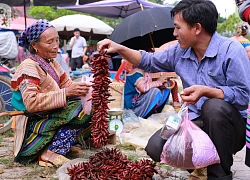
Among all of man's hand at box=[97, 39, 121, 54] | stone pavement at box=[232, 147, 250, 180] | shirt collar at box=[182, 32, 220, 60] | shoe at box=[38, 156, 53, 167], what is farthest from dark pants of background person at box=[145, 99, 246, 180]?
shoe at box=[38, 156, 53, 167]

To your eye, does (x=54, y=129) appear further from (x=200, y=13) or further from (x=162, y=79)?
(x=162, y=79)

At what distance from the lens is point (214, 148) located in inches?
87.3

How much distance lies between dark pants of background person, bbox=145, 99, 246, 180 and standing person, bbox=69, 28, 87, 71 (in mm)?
9790

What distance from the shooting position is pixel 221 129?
2229 mm

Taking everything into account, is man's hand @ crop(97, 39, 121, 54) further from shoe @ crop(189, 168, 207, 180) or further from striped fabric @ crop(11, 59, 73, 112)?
shoe @ crop(189, 168, 207, 180)

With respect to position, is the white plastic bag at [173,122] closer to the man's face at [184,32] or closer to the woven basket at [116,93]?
the man's face at [184,32]

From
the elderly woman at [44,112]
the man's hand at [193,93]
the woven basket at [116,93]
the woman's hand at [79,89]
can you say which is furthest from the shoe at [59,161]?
the woven basket at [116,93]

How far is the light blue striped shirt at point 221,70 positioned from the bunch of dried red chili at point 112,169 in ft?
1.76

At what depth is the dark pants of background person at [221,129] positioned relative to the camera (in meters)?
2.23

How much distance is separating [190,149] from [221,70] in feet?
1.99

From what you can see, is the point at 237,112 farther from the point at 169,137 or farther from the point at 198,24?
the point at 198,24

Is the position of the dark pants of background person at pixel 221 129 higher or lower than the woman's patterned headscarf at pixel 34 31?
lower

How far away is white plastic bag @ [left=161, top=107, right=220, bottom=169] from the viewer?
85.7 inches

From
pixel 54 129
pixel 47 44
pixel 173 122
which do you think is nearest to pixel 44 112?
pixel 54 129
